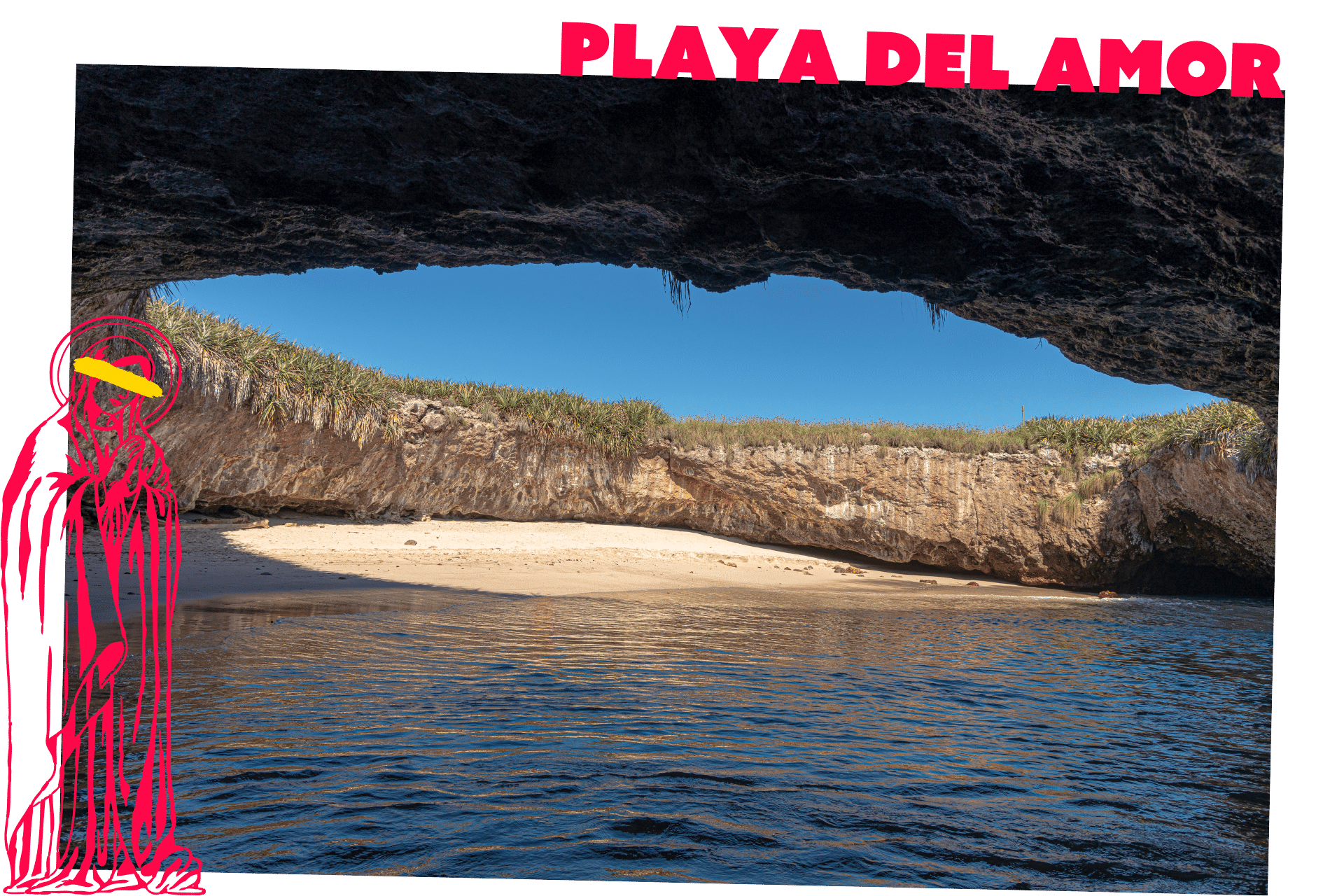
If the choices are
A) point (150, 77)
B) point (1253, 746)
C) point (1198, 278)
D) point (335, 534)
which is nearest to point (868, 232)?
point (1198, 278)

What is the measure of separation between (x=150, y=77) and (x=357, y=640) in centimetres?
474

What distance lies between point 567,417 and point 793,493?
624cm

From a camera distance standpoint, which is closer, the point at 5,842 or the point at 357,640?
the point at 5,842

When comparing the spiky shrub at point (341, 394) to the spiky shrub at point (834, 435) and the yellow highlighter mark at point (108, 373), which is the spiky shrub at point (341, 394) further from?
the yellow highlighter mark at point (108, 373)

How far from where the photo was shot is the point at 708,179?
364 cm

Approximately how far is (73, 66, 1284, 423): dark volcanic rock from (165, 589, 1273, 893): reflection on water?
3.03 meters

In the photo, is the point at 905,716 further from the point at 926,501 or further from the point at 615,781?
the point at 926,501

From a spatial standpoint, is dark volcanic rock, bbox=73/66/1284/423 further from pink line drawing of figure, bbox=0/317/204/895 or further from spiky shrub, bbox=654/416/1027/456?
spiky shrub, bbox=654/416/1027/456

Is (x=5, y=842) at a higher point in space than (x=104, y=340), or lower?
lower

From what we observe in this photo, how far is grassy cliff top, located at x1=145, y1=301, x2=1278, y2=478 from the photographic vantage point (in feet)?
36.8

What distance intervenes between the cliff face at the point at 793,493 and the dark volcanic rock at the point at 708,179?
9.73 m

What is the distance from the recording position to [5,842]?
3.31 metres

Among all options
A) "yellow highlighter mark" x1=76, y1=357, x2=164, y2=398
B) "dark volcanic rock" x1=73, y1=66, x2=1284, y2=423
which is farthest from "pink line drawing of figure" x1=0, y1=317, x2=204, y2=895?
"dark volcanic rock" x1=73, y1=66, x2=1284, y2=423

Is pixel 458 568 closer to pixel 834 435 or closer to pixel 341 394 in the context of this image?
pixel 341 394
